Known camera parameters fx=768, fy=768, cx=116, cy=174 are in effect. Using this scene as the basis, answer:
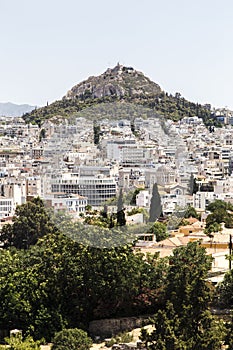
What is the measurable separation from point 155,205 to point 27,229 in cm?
1307

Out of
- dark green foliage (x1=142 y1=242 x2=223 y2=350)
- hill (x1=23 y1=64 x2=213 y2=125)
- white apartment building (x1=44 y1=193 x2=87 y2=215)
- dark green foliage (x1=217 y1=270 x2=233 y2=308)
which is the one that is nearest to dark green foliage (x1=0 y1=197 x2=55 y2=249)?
dark green foliage (x1=217 y1=270 x2=233 y2=308)

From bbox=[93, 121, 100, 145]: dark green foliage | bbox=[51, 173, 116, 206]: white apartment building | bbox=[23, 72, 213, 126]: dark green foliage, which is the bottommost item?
bbox=[51, 173, 116, 206]: white apartment building

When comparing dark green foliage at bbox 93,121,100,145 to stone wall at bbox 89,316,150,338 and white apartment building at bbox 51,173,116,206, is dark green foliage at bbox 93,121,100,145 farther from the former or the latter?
→ stone wall at bbox 89,316,150,338

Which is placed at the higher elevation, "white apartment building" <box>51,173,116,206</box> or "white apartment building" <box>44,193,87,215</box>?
"white apartment building" <box>51,173,116,206</box>

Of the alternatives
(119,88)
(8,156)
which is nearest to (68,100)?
(119,88)

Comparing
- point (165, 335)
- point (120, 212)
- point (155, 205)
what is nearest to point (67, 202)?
point (120, 212)

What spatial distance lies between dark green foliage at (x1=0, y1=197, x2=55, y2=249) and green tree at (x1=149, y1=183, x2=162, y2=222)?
12.4 m

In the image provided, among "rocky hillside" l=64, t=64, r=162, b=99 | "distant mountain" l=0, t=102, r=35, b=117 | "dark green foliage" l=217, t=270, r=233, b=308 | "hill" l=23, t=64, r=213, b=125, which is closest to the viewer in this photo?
"dark green foliage" l=217, t=270, r=233, b=308

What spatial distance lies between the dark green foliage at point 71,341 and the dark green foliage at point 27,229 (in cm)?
1157

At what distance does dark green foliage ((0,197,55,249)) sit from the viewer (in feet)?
75.2

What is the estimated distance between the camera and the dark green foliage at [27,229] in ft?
75.2

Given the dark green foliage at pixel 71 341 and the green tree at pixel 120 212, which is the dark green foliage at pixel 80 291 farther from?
the green tree at pixel 120 212

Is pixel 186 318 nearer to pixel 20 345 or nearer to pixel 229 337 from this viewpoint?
pixel 229 337

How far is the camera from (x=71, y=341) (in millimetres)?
11172
